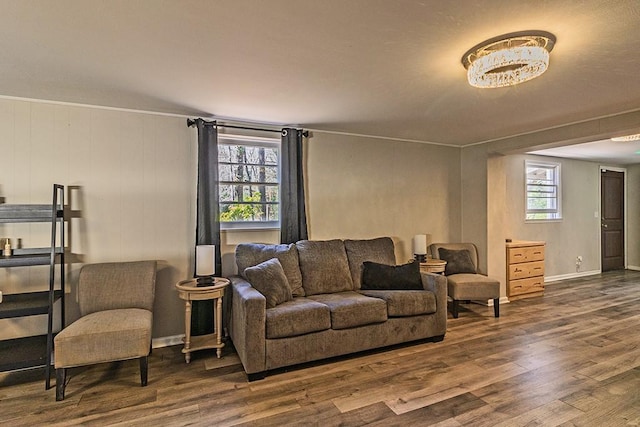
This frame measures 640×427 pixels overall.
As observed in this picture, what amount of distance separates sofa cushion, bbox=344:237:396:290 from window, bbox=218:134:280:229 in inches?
36.9

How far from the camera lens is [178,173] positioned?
341cm

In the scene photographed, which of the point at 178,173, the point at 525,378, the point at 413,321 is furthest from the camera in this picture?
the point at 178,173

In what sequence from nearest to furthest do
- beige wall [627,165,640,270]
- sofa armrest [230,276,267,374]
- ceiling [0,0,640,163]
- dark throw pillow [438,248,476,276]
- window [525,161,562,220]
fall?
1. ceiling [0,0,640,163]
2. sofa armrest [230,276,267,374]
3. dark throw pillow [438,248,476,276]
4. window [525,161,562,220]
5. beige wall [627,165,640,270]

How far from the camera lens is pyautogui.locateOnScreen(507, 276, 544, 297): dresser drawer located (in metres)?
4.94

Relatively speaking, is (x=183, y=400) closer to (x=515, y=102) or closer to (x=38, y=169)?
(x=38, y=169)

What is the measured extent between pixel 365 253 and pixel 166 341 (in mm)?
2286

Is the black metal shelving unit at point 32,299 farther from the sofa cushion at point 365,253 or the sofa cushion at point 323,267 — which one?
the sofa cushion at point 365,253

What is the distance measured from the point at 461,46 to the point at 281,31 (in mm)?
1075

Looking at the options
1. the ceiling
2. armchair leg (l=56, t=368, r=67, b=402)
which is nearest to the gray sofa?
armchair leg (l=56, t=368, r=67, b=402)

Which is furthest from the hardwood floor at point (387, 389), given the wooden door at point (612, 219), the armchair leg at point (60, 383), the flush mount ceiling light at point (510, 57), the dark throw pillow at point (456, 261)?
the wooden door at point (612, 219)

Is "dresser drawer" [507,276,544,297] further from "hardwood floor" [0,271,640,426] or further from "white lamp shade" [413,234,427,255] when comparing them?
"white lamp shade" [413,234,427,255]

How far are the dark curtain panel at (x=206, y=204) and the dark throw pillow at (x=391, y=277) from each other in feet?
5.25

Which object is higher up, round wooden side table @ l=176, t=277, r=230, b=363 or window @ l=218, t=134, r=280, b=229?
window @ l=218, t=134, r=280, b=229

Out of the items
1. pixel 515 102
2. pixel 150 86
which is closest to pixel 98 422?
pixel 150 86
